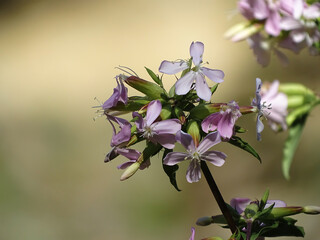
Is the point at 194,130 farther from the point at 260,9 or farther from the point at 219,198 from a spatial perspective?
the point at 260,9

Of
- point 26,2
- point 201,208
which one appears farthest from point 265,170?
point 26,2

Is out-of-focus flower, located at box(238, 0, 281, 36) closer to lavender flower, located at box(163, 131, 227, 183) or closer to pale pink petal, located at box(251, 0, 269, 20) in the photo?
pale pink petal, located at box(251, 0, 269, 20)

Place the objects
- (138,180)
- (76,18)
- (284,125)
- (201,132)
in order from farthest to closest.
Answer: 1. (76,18)
2. (138,180)
3. (284,125)
4. (201,132)

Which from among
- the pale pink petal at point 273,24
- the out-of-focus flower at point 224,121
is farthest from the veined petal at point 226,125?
the pale pink petal at point 273,24

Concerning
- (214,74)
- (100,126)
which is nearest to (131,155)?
(214,74)

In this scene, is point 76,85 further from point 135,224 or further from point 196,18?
point 135,224

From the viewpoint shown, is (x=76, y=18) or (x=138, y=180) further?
(x=76, y=18)

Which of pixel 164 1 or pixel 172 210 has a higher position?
pixel 164 1
